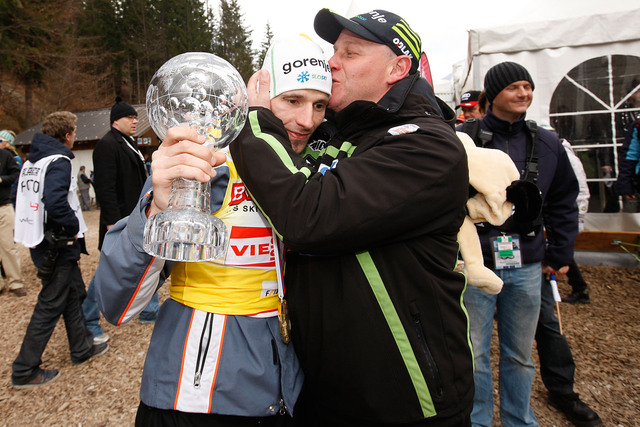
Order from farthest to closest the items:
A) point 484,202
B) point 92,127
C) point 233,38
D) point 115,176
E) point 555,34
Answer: point 233,38 < point 92,127 < point 555,34 < point 115,176 < point 484,202

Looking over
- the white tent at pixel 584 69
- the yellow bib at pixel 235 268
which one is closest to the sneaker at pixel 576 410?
the yellow bib at pixel 235 268

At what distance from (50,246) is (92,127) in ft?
78.9

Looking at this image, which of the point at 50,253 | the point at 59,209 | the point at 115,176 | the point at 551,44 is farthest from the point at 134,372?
the point at 551,44

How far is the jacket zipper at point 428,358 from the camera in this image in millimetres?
1246

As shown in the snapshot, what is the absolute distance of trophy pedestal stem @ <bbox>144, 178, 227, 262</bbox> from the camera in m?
0.92

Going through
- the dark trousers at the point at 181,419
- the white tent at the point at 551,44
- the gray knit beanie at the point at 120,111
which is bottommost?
the dark trousers at the point at 181,419

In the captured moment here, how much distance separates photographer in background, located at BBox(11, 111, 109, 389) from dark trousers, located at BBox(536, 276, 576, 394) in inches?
168

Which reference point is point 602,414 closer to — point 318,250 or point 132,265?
point 318,250

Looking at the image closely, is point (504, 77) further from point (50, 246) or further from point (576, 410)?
point (50, 246)

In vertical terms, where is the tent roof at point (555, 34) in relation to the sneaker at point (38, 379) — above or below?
above

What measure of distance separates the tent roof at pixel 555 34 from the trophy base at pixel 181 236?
5.96 metres

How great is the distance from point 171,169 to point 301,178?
362 mm

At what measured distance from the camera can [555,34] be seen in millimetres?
5641

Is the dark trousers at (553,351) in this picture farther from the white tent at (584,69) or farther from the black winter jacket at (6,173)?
the black winter jacket at (6,173)
